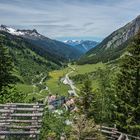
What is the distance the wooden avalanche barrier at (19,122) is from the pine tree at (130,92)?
34.9 m

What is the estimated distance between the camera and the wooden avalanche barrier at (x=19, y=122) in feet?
67.4

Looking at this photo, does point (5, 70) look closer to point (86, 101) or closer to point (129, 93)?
point (129, 93)

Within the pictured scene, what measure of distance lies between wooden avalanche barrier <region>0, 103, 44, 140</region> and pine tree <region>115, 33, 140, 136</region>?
34.9 metres

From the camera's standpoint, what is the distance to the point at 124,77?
192ft

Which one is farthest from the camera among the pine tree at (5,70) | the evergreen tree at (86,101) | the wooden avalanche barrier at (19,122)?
the evergreen tree at (86,101)

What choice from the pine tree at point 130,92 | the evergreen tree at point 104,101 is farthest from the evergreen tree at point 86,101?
the pine tree at point 130,92

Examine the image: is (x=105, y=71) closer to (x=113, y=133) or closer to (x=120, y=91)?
(x=120, y=91)

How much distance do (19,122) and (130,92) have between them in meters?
37.3

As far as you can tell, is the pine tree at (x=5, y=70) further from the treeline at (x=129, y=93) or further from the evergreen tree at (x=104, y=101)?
the evergreen tree at (x=104, y=101)

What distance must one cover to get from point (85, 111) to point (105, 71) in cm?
2442

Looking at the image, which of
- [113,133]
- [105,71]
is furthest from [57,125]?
[105,71]

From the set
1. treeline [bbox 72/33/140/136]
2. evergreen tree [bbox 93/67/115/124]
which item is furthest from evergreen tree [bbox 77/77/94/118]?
treeline [bbox 72/33/140/136]

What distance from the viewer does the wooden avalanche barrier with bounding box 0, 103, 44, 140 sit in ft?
67.4

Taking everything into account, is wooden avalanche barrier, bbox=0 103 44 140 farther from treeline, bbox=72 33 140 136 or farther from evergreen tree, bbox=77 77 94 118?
evergreen tree, bbox=77 77 94 118
